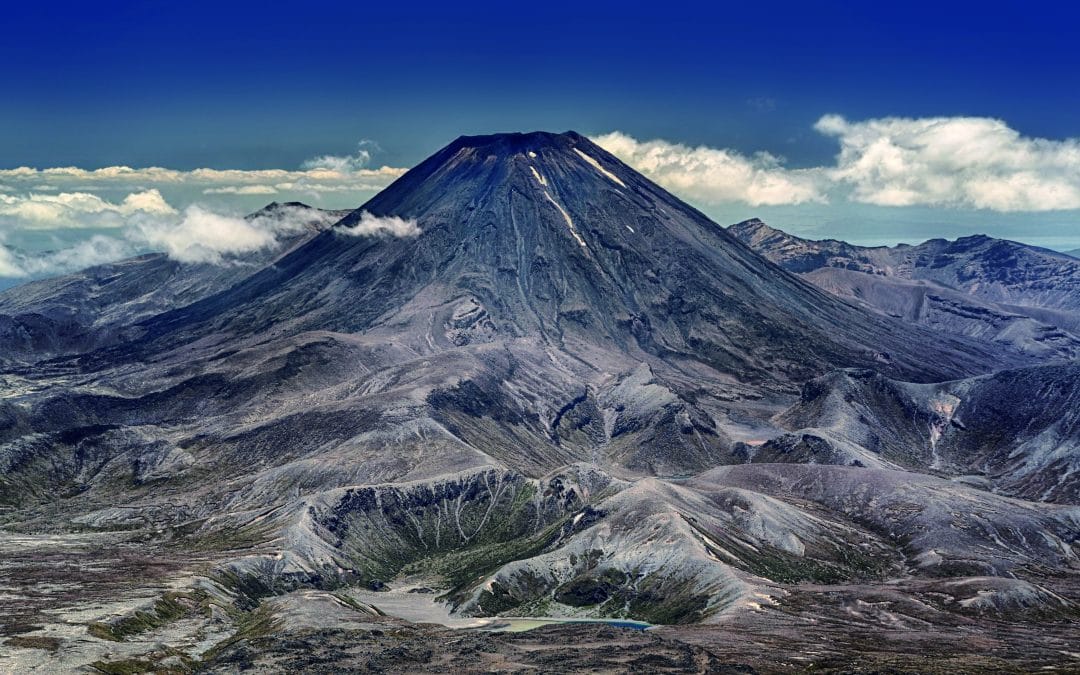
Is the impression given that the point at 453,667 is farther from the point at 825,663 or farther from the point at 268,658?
the point at 825,663

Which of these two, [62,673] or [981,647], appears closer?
[62,673]

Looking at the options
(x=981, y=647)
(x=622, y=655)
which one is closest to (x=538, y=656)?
(x=622, y=655)

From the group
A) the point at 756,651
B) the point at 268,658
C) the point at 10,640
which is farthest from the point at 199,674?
the point at 756,651

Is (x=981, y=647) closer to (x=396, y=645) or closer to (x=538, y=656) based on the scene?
(x=538, y=656)

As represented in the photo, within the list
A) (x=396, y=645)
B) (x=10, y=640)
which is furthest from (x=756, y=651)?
(x=10, y=640)

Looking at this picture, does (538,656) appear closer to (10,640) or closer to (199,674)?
(199,674)

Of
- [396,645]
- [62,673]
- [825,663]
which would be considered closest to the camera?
[62,673]

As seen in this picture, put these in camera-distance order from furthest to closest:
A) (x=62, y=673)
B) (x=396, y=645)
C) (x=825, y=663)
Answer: (x=396, y=645), (x=825, y=663), (x=62, y=673)

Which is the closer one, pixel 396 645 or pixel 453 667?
pixel 453 667
